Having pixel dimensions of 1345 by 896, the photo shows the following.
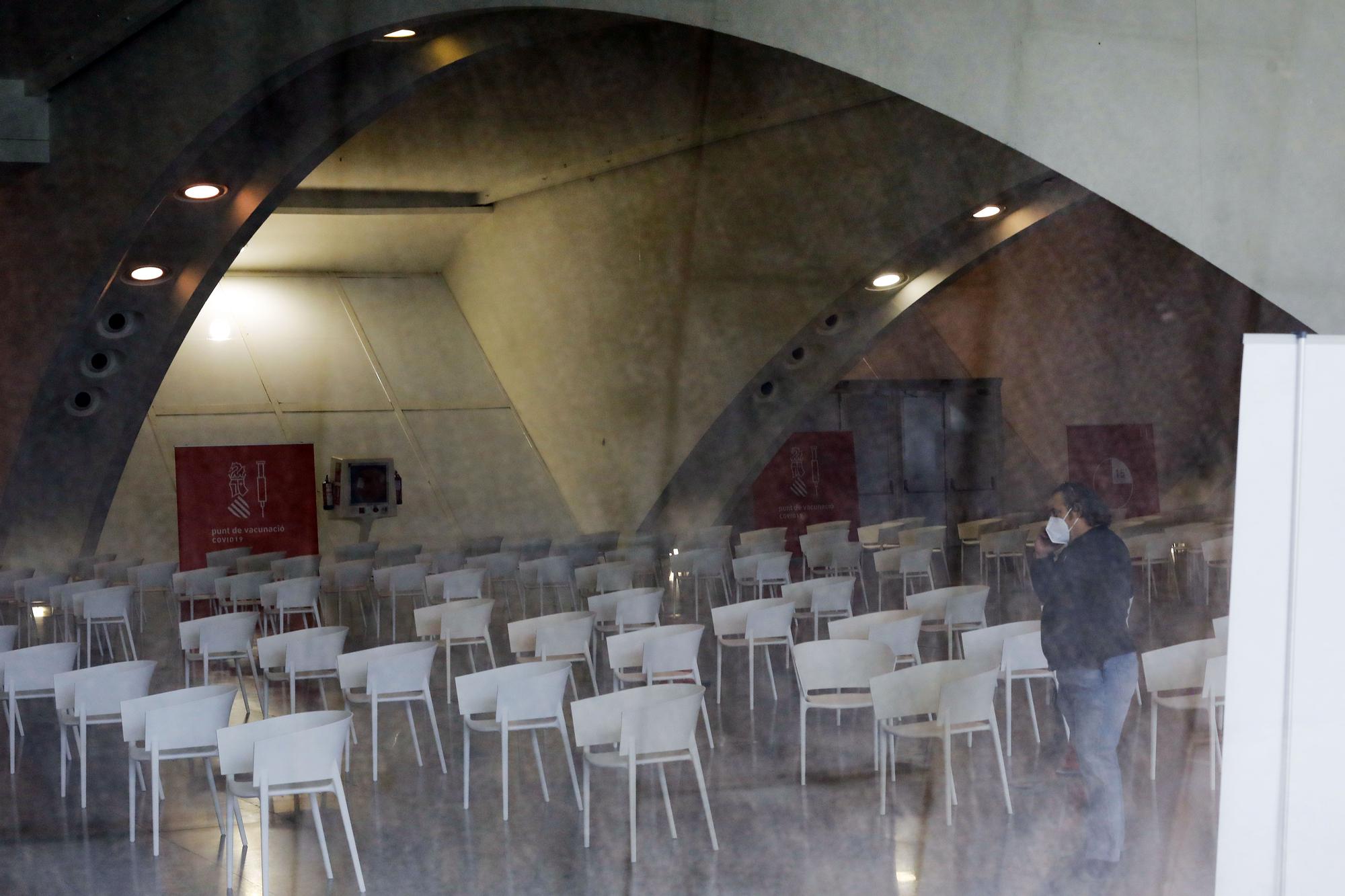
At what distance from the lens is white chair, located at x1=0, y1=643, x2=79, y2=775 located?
6.54m

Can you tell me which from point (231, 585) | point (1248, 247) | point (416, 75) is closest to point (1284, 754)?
point (1248, 247)

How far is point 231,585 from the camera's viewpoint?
9852 millimetres

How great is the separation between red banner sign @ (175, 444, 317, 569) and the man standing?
9821mm

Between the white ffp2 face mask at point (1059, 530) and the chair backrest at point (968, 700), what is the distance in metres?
0.68

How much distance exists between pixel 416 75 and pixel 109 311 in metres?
4.25

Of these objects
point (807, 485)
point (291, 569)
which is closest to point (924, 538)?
point (807, 485)

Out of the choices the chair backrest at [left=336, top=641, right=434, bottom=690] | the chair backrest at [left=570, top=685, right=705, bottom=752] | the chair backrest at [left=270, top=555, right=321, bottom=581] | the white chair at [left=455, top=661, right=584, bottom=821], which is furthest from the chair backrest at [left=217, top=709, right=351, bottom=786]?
the chair backrest at [left=270, top=555, right=321, bottom=581]

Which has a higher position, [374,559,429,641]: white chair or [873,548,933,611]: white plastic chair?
[873,548,933,611]: white plastic chair

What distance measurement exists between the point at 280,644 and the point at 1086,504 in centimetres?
463

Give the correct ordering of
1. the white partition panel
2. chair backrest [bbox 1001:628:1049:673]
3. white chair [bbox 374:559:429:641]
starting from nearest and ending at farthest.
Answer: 1. the white partition panel
2. chair backrest [bbox 1001:628:1049:673]
3. white chair [bbox 374:559:429:641]

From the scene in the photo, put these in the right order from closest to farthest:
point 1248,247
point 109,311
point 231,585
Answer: point 1248,247 < point 231,585 < point 109,311

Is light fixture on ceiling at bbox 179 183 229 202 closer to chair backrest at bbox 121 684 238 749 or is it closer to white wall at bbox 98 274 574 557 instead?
white wall at bbox 98 274 574 557

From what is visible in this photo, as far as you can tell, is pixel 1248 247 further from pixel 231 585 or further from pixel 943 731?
pixel 231 585

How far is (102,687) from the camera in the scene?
228 inches
